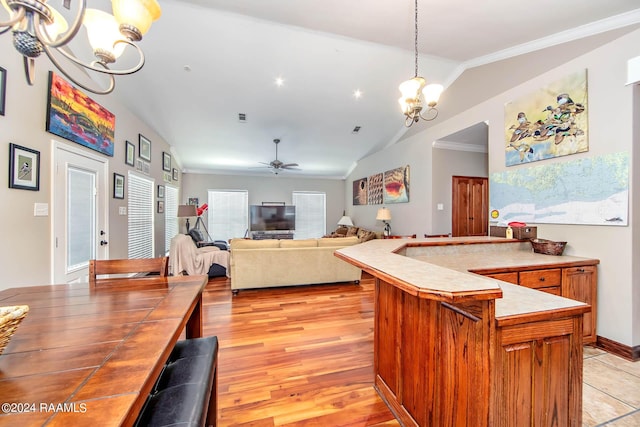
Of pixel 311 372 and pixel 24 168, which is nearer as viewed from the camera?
pixel 311 372

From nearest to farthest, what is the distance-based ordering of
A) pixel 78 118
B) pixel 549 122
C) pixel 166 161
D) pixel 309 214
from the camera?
1. pixel 549 122
2. pixel 78 118
3. pixel 166 161
4. pixel 309 214

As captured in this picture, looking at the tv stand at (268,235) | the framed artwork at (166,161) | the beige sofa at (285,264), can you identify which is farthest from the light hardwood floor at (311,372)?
the tv stand at (268,235)

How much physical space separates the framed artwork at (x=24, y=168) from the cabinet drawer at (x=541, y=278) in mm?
4326

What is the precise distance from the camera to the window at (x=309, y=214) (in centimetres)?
876

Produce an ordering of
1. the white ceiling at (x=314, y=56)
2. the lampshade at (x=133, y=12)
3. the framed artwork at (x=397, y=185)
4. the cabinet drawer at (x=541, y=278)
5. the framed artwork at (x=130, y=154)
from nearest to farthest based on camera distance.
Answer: the lampshade at (x=133, y=12), the cabinet drawer at (x=541, y=278), the white ceiling at (x=314, y=56), the framed artwork at (x=130, y=154), the framed artwork at (x=397, y=185)

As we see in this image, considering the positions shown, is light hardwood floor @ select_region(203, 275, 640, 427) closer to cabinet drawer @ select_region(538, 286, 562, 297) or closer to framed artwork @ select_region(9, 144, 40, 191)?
cabinet drawer @ select_region(538, 286, 562, 297)

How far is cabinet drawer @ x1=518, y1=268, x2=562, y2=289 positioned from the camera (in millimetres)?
2100

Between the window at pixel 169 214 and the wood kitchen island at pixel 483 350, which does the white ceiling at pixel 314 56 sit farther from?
the wood kitchen island at pixel 483 350

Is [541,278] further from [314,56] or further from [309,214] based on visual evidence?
[309,214]

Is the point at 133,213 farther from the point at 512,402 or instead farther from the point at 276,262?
the point at 512,402

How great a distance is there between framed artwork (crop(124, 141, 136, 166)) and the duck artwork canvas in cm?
563

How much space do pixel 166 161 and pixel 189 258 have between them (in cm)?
289

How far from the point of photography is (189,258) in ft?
14.7

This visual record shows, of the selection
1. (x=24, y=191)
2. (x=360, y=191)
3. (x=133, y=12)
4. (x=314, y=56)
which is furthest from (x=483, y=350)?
(x=360, y=191)
